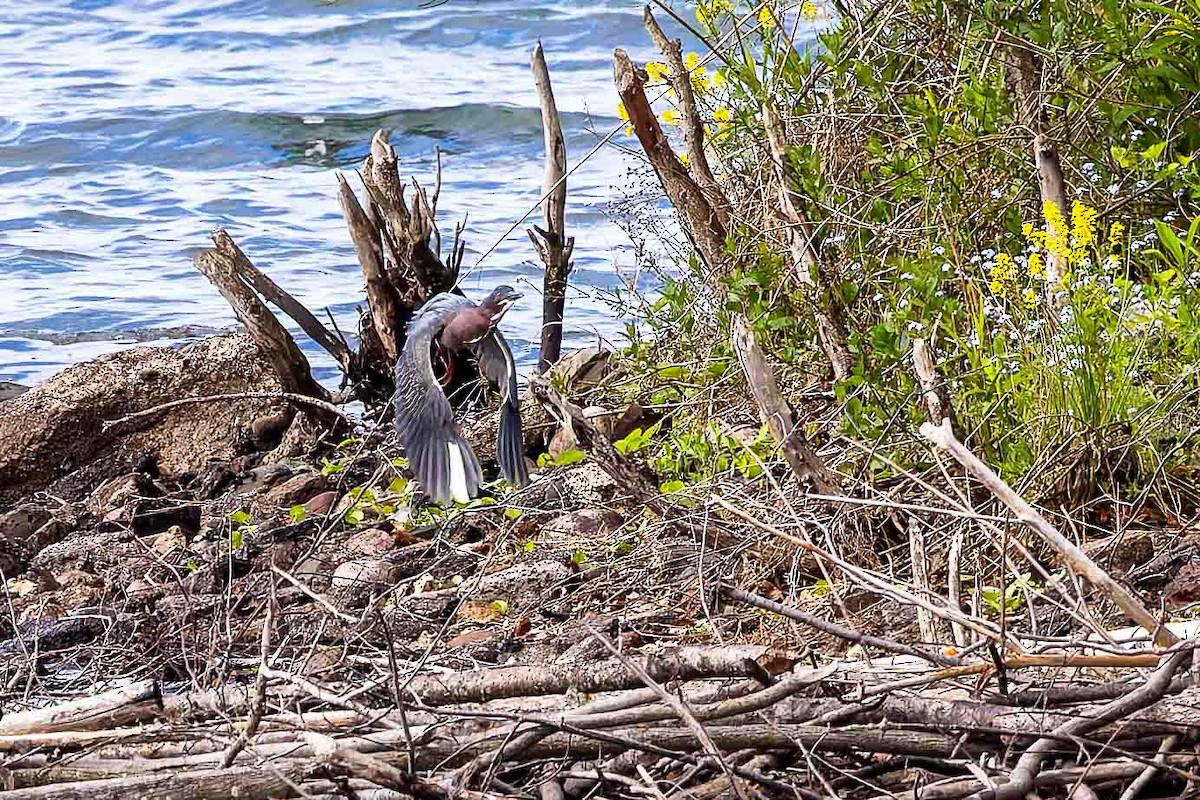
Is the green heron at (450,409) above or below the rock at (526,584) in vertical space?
above

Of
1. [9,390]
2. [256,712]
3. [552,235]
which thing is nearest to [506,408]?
[552,235]

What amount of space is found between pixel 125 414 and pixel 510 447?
239 cm

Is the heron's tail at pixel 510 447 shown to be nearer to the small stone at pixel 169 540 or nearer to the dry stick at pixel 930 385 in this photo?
A: the small stone at pixel 169 540

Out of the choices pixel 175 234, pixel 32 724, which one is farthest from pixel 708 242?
pixel 175 234

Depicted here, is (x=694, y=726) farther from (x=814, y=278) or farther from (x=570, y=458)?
(x=570, y=458)

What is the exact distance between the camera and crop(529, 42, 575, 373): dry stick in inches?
243

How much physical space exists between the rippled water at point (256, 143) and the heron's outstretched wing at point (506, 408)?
1.86 meters

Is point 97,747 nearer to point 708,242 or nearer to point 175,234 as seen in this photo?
point 708,242

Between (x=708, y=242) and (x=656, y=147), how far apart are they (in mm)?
295

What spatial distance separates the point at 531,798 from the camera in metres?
2.37

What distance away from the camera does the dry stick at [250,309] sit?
626 cm

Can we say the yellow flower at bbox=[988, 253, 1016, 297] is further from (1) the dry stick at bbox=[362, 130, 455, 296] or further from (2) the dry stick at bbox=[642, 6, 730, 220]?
(1) the dry stick at bbox=[362, 130, 455, 296]

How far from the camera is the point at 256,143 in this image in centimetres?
1277

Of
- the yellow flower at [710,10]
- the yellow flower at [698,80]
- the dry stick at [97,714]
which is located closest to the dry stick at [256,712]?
the dry stick at [97,714]
